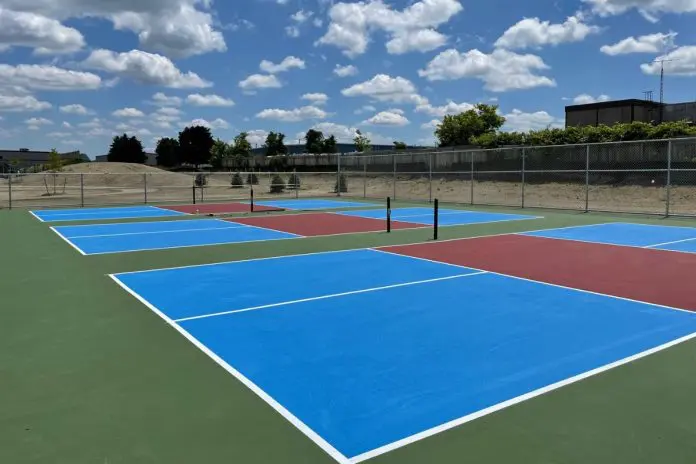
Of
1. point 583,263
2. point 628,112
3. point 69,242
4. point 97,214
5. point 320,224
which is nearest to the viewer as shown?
point 583,263

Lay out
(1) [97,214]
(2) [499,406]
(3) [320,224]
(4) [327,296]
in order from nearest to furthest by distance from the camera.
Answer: (2) [499,406] < (4) [327,296] < (3) [320,224] < (1) [97,214]

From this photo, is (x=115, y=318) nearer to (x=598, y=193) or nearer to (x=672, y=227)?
(x=672, y=227)

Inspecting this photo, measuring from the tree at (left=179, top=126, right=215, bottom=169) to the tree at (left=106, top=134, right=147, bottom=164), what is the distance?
1219cm

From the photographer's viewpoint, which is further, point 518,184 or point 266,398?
point 518,184

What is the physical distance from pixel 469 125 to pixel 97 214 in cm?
6307

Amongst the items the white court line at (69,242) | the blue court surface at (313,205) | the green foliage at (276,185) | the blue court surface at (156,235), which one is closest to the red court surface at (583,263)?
the blue court surface at (156,235)

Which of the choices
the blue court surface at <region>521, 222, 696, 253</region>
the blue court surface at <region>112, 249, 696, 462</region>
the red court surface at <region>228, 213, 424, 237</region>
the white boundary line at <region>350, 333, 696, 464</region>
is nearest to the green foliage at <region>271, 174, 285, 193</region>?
the red court surface at <region>228, 213, 424, 237</region>

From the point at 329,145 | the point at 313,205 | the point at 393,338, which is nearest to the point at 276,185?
the point at 313,205

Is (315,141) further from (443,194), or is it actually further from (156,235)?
(156,235)

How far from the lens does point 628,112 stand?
66.2m

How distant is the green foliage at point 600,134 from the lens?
3943cm

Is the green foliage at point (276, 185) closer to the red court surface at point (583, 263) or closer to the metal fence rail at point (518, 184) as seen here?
the metal fence rail at point (518, 184)

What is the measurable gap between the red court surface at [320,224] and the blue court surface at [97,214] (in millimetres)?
4974

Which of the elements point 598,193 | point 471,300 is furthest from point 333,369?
point 598,193
